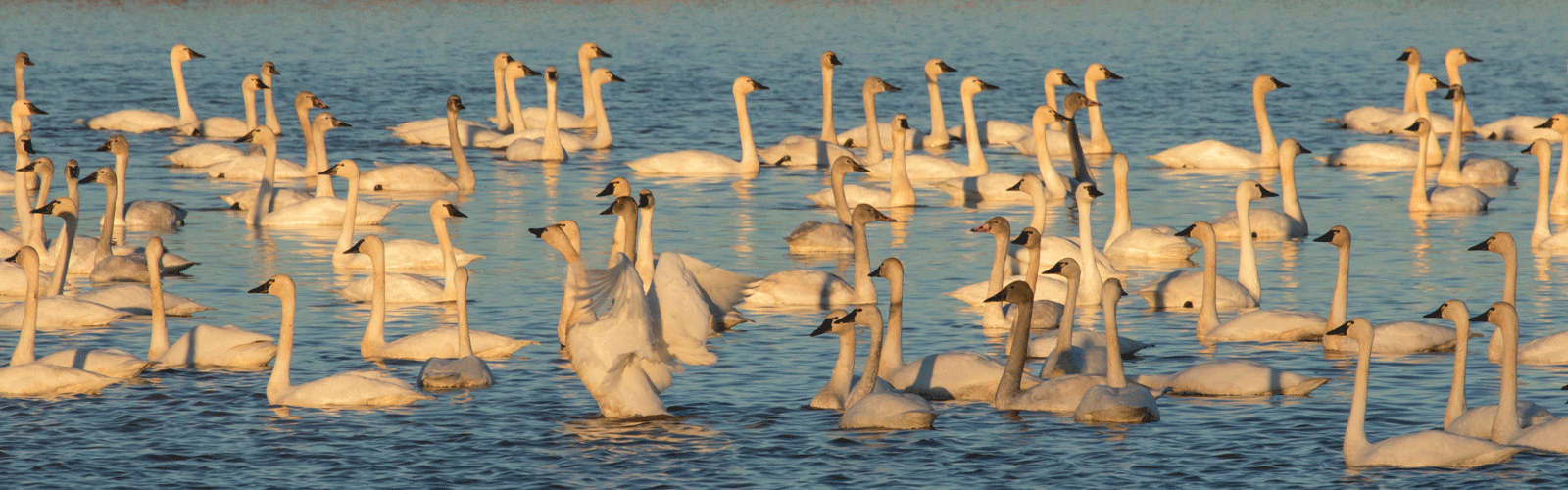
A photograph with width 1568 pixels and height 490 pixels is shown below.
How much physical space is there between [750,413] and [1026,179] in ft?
21.7

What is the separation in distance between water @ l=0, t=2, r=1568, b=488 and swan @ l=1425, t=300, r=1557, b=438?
1.12 ft

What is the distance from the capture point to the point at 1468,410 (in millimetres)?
10609

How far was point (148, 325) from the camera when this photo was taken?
14.8 m

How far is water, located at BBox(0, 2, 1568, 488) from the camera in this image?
1044cm

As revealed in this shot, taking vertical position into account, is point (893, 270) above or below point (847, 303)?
above

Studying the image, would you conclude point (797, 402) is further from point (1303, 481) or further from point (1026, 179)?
point (1026, 179)

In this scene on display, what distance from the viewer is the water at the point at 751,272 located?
34.2 feet

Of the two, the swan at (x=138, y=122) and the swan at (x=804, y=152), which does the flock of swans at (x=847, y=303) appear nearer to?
the swan at (x=804, y=152)

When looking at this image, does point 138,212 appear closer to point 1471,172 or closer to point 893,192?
point 893,192

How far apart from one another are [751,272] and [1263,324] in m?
5.14

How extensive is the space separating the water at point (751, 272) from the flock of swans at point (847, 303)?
16cm

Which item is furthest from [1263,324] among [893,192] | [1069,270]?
[893,192]

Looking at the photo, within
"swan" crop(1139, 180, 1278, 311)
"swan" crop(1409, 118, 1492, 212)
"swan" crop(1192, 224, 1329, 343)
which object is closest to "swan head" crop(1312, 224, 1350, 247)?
"swan" crop(1192, 224, 1329, 343)

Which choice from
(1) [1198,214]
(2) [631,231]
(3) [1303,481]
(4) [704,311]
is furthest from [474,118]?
(3) [1303,481]
